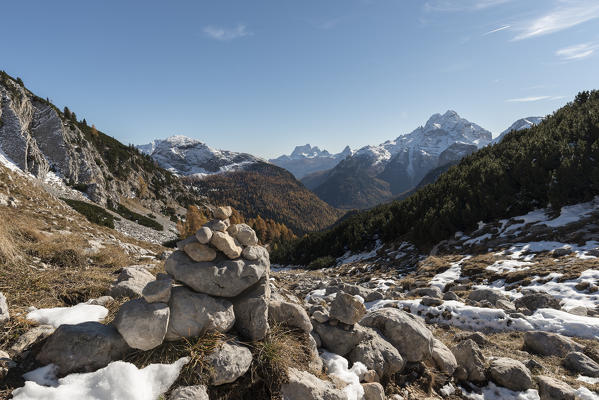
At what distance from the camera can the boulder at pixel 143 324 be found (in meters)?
3.78

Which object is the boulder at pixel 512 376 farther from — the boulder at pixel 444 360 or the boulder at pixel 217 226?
the boulder at pixel 217 226

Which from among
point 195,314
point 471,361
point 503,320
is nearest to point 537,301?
point 503,320

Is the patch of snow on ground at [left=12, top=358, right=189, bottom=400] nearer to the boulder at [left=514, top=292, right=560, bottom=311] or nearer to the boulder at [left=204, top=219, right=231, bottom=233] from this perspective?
the boulder at [left=204, top=219, right=231, bottom=233]

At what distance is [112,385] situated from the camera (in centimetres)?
326

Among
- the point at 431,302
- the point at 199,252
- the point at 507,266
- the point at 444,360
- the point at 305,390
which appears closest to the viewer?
the point at 305,390

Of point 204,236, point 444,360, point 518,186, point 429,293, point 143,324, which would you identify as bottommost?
point 429,293

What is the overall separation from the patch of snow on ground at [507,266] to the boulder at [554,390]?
9511mm

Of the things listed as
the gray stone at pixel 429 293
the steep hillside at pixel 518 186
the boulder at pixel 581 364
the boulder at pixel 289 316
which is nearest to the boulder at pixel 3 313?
the boulder at pixel 289 316

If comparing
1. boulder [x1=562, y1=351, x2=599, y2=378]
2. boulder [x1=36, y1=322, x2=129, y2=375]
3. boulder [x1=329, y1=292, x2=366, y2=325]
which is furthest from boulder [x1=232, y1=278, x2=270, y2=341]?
boulder [x1=562, y1=351, x2=599, y2=378]

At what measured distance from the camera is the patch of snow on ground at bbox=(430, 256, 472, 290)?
14.4 metres

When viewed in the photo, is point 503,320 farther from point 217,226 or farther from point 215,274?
point 217,226

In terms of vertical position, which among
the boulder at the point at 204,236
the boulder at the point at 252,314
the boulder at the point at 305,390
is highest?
the boulder at the point at 204,236

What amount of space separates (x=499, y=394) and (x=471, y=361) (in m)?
0.69

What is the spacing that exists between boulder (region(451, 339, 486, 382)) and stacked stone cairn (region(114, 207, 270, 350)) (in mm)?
4890
